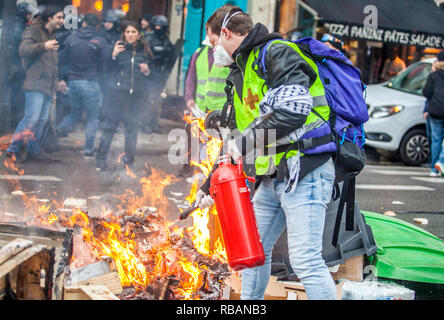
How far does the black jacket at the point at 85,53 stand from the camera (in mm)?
9148

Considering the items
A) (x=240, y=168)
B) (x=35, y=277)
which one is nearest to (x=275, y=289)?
(x=240, y=168)

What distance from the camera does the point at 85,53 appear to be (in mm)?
9180

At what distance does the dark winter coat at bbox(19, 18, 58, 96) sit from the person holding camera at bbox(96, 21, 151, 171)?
0.90 meters

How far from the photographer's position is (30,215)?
5.58 metres

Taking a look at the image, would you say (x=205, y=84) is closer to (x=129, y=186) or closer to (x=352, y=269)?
(x=129, y=186)

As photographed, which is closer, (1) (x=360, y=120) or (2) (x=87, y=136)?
(1) (x=360, y=120)

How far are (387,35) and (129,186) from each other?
32.8ft

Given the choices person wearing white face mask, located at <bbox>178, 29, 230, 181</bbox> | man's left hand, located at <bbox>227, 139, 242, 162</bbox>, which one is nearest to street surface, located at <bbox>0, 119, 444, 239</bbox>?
person wearing white face mask, located at <bbox>178, 29, 230, 181</bbox>

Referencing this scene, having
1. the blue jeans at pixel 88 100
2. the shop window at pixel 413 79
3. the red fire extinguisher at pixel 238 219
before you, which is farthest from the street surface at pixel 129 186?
the red fire extinguisher at pixel 238 219

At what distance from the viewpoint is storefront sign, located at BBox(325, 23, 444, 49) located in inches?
564

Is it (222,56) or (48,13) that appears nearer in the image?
(222,56)

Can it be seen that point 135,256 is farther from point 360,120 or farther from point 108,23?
point 108,23
